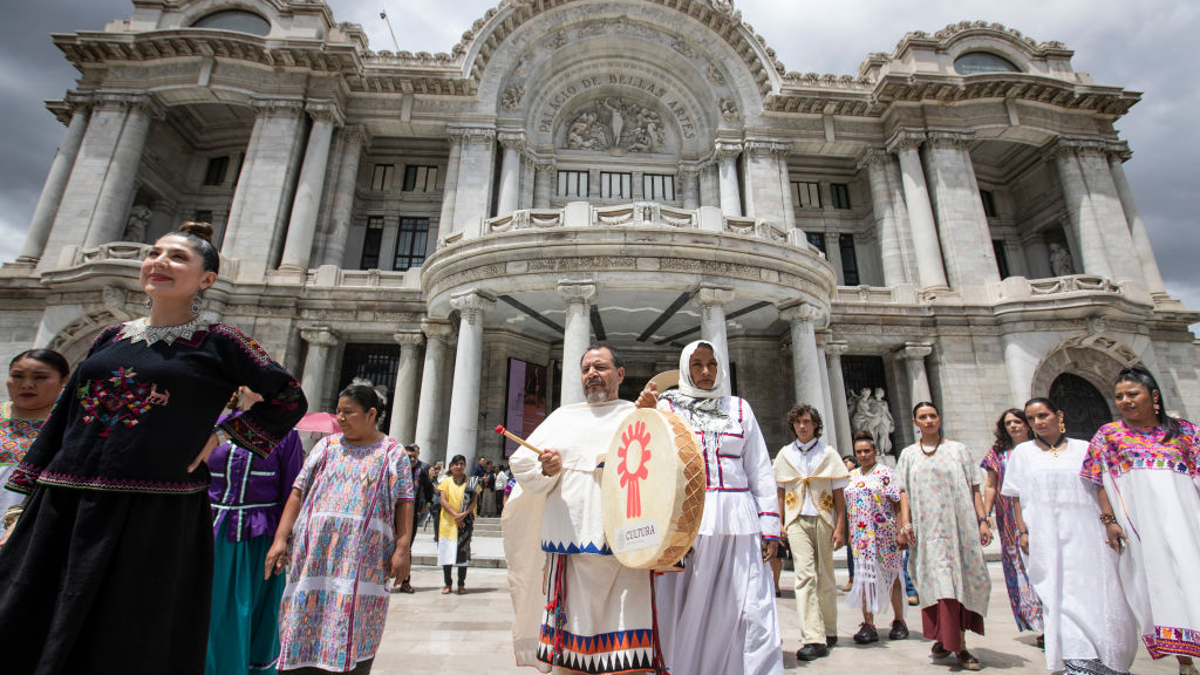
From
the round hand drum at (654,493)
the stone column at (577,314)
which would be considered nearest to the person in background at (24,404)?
the round hand drum at (654,493)

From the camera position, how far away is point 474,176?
72.4 ft

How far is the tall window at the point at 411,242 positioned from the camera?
2363 cm

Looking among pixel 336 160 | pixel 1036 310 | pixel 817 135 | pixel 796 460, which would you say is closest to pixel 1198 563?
pixel 796 460

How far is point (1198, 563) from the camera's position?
4070mm

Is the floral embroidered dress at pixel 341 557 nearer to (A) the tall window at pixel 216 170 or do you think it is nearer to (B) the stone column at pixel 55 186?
(B) the stone column at pixel 55 186

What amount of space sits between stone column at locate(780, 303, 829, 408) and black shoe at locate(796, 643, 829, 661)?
33.0ft

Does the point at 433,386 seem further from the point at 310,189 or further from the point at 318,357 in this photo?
the point at 310,189

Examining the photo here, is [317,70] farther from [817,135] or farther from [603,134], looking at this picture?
[817,135]

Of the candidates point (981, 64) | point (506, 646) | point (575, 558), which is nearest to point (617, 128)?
point (981, 64)

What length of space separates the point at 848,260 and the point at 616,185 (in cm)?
1096

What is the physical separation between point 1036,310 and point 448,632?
21712 mm

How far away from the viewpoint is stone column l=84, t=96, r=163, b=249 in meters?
20.0

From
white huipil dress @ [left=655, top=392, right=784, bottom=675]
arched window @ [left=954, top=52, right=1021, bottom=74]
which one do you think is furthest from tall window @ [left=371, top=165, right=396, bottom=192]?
arched window @ [left=954, top=52, right=1021, bottom=74]

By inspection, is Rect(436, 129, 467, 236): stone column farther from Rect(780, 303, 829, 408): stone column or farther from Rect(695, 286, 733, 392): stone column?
Rect(780, 303, 829, 408): stone column
